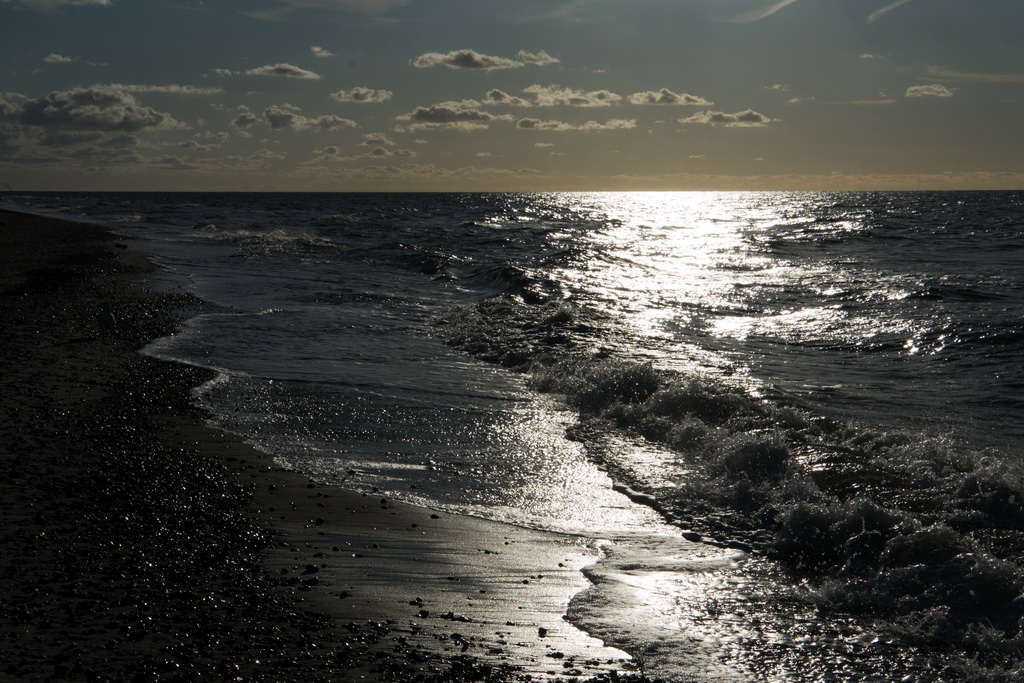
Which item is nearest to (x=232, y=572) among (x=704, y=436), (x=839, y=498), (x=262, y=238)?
(x=839, y=498)

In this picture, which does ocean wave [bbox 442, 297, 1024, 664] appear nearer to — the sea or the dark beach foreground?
the sea

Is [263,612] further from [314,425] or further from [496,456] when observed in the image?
[314,425]

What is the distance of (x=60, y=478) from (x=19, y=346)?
6659 millimetres

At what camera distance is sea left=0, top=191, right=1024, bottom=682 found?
5676 millimetres

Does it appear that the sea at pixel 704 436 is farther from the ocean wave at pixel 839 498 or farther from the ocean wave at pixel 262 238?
the ocean wave at pixel 262 238

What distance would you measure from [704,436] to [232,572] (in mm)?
6365

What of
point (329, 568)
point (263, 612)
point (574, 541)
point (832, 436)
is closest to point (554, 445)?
point (574, 541)

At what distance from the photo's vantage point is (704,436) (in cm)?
1012

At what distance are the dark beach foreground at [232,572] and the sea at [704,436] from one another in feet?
1.54

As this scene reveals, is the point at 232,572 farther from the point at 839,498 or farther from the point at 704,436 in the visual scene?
the point at 704,436

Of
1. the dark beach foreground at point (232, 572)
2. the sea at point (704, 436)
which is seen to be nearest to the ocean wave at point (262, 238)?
the sea at point (704, 436)

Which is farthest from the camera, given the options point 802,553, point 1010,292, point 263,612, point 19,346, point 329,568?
point 1010,292

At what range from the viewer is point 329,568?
6.01m

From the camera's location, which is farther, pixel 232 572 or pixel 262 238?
pixel 262 238
